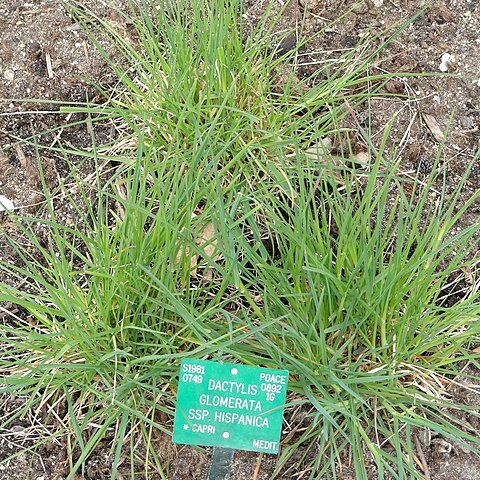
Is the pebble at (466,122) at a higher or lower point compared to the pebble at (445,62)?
lower

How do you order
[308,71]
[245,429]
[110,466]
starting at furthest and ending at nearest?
[308,71]
[110,466]
[245,429]

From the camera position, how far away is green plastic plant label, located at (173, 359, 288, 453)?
1.25 meters

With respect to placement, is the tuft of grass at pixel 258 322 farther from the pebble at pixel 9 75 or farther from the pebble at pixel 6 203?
the pebble at pixel 9 75

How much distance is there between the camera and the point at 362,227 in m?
1.32

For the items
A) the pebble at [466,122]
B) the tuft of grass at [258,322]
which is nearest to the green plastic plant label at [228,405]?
the tuft of grass at [258,322]

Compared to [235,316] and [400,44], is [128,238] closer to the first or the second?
[235,316]

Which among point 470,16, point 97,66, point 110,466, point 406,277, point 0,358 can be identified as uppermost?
point 470,16

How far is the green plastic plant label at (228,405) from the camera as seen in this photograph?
4.09ft

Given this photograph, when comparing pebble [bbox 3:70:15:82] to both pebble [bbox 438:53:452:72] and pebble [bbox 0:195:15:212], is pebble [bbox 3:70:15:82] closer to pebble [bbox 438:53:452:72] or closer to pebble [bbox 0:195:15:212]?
pebble [bbox 0:195:15:212]

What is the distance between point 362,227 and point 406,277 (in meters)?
0.13

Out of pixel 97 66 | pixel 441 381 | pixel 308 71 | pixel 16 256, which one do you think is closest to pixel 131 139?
pixel 97 66

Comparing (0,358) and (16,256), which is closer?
(0,358)

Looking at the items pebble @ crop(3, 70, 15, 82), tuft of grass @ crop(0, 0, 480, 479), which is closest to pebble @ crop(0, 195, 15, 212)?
tuft of grass @ crop(0, 0, 480, 479)

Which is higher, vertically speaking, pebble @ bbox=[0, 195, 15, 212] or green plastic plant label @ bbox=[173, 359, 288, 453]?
pebble @ bbox=[0, 195, 15, 212]
